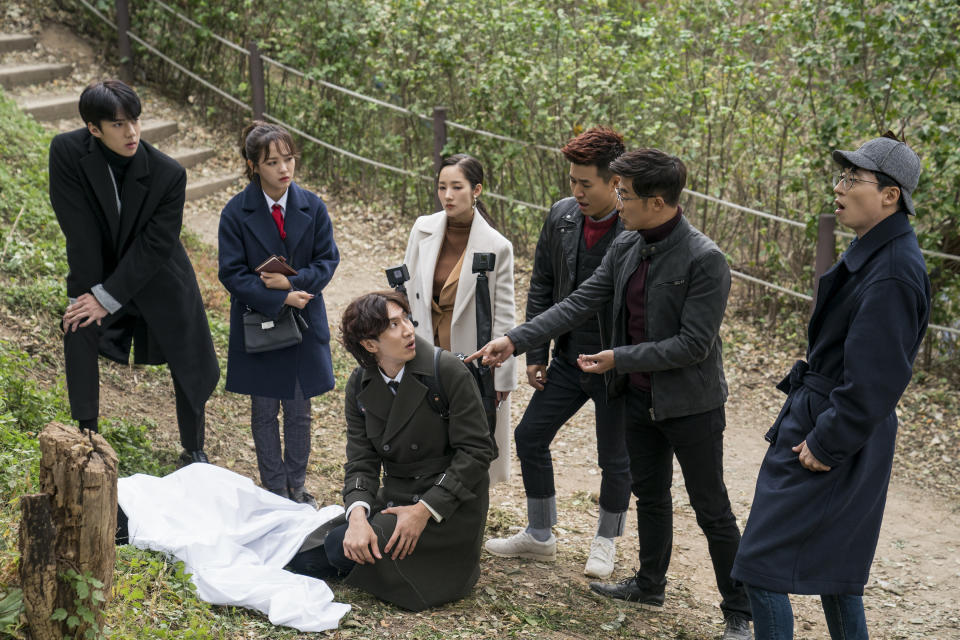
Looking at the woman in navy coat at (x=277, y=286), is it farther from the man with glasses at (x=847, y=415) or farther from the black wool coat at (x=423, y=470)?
the man with glasses at (x=847, y=415)

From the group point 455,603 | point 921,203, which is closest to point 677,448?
point 455,603

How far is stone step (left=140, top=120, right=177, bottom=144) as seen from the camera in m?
9.41

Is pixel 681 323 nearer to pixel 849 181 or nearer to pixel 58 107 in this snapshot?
pixel 849 181

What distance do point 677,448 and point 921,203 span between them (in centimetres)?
423

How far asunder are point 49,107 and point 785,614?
8249mm

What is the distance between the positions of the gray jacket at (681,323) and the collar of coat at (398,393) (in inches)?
28.8

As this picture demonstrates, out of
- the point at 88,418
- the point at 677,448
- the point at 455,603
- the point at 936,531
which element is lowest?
the point at 936,531

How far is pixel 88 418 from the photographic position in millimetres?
4195

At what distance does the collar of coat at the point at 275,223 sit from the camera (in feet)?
13.8

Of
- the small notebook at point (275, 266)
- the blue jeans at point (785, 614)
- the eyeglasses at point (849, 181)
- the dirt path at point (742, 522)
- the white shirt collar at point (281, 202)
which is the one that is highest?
the eyeglasses at point (849, 181)

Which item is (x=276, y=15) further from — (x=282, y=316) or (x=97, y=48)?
(x=282, y=316)

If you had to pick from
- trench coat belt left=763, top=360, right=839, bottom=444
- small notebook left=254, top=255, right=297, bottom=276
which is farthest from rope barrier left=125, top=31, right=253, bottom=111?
trench coat belt left=763, top=360, right=839, bottom=444

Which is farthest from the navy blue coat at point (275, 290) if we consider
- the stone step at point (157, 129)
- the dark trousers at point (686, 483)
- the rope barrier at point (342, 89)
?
the stone step at point (157, 129)

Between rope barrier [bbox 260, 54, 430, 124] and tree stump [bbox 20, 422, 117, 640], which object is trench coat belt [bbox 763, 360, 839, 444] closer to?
tree stump [bbox 20, 422, 117, 640]
